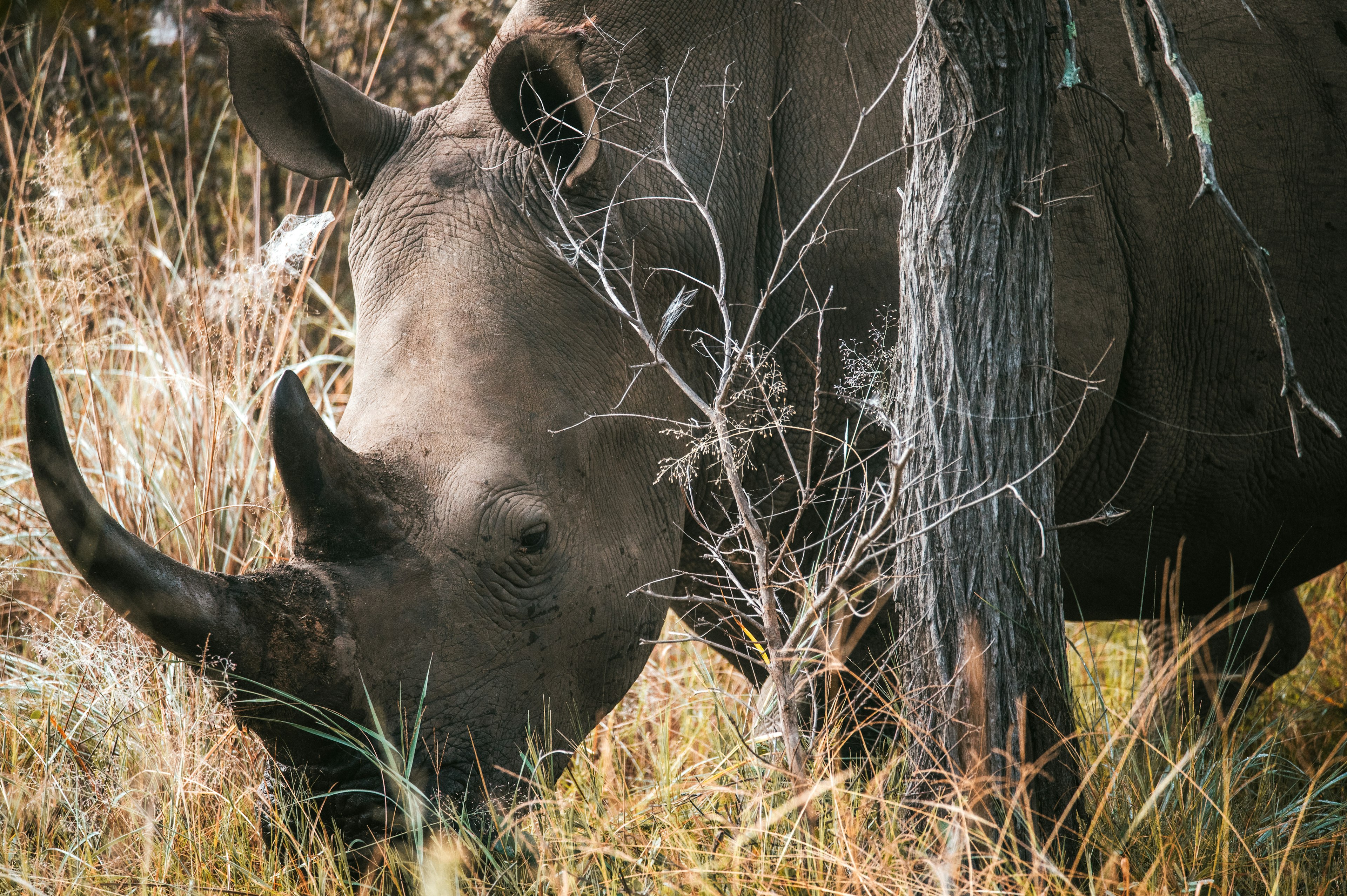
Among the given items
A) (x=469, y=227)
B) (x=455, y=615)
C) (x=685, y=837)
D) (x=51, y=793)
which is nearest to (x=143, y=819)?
(x=51, y=793)

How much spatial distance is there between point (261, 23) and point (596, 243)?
3.46 ft

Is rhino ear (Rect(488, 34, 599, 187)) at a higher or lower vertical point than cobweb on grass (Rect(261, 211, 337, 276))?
higher

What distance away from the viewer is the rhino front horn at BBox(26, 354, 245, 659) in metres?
2.24

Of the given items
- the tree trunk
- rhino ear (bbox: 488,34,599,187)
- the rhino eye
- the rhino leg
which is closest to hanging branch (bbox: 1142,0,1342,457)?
the tree trunk

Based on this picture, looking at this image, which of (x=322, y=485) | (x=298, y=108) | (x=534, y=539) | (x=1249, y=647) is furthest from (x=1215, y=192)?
(x=1249, y=647)

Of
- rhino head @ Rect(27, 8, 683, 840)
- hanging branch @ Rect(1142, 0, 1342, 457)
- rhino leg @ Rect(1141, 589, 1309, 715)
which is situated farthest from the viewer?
rhino leg @ Rect(1141, 589, 1309, 715)

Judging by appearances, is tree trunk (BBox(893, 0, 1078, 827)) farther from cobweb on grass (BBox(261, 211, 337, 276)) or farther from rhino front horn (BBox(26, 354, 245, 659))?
cobweb on grass (BBox(261, 211, 337, 276))

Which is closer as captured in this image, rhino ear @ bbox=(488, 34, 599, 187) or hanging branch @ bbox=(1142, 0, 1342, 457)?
hanging branch @ bbox=(1142, 0, 1342, 457)

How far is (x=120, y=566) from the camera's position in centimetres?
229

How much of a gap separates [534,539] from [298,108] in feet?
4.54

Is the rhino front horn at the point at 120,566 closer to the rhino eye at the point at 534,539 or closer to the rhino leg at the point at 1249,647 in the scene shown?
the rhino eye at the point at 534,539

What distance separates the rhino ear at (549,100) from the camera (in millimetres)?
2775

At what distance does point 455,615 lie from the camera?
257 cm

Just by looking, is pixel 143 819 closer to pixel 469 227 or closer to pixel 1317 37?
pixel 469 227
